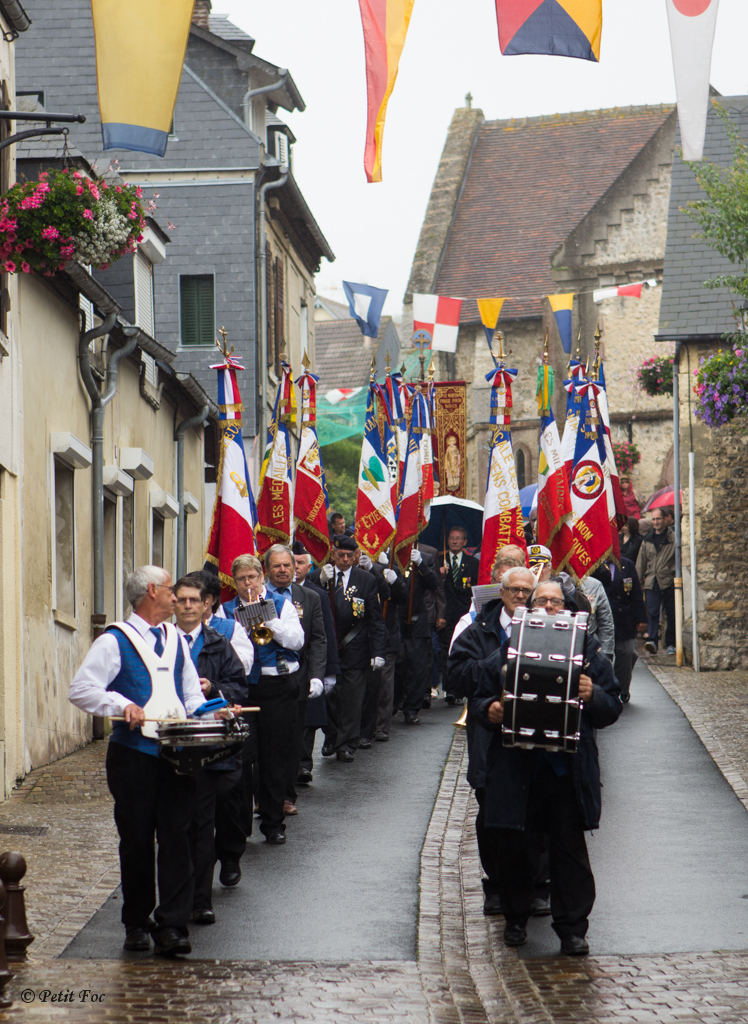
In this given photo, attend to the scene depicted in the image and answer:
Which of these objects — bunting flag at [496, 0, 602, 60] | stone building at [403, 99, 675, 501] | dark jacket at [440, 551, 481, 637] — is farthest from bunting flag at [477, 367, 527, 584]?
stone building at [403, 99, 675, 501]

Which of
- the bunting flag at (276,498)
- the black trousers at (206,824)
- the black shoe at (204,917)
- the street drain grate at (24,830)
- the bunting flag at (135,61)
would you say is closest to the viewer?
the black trousers at (206,824)

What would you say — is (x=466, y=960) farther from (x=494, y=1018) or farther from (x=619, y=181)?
(x=619, y=181)

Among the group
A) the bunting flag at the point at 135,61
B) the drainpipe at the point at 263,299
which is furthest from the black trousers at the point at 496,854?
the drainpipe at the point at 263,299

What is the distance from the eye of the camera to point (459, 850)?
9672 mm

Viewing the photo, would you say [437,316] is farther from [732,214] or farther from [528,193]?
[528,193]

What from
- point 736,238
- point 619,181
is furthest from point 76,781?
point 619,181

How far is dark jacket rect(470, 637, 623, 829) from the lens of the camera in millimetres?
7156

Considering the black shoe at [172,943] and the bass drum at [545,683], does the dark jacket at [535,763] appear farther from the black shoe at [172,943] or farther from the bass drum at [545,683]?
the black shoe at [172,943]

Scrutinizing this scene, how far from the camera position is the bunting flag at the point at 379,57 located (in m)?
9.32

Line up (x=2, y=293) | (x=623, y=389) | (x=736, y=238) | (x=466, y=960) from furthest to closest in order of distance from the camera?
(x=623, y=389), (x=736, y=238), (x=2, y=293), (x=466, y=960)

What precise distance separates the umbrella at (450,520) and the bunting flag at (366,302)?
2787 mm

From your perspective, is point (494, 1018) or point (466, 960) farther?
point (466, 960)

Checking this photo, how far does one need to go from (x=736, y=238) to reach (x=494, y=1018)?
14.0 m

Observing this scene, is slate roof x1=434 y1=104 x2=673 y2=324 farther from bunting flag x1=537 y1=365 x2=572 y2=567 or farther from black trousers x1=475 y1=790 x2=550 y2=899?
black trousers x1=475 y1=790 x2=550 y2=899
